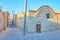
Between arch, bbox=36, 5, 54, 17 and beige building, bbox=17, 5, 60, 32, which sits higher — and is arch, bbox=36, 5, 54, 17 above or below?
above

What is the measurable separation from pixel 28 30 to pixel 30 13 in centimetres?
241

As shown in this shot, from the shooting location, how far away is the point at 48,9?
18531mm

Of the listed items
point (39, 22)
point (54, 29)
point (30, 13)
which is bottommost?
point (54, 29)

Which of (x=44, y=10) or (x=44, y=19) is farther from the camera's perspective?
(x=44, y=10)

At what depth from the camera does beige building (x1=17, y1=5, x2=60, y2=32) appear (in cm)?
1669

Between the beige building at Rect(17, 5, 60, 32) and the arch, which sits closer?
the beige building at Rect(17, 5, 60, 32)

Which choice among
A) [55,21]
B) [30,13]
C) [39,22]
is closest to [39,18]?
[39,22]

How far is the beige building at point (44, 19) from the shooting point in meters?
16.7

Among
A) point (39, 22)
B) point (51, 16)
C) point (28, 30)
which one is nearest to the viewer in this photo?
point (28, 30)

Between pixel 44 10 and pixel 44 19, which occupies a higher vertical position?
pixel 44 10

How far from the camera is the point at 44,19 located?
709 inches

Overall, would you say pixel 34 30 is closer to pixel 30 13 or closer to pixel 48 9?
pixel 30 13

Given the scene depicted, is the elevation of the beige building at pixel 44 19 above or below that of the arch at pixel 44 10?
below

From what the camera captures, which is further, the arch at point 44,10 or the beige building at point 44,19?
the arch at point 44,10
